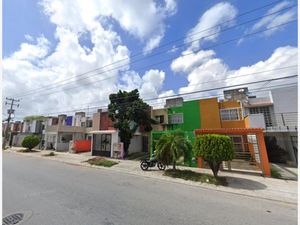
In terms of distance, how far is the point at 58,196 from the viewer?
20.0 ft

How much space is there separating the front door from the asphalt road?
12.5m

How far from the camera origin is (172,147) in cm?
1031

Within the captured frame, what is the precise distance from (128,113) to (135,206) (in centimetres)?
1436

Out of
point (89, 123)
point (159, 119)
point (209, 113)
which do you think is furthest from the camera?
point (89, 123)

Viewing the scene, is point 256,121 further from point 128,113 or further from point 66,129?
point 66,129

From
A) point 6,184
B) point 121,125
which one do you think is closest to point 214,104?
point 121,125

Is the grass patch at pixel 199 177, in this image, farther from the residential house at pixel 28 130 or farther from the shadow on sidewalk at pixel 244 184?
the residential house at pixel 28 130

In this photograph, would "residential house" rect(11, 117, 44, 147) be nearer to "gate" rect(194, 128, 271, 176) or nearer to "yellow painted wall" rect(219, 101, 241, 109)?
"yellow painted wall" rect(219, 101, 241, 109)

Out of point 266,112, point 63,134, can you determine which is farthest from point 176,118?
point 63,134

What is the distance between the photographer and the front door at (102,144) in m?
20.1

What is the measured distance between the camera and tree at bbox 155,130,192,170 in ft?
33.7

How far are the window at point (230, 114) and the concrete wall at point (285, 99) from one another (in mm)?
3565

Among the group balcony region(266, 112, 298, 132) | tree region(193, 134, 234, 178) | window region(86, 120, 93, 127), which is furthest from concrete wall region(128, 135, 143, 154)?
balcony region(266, 112, 298, 132)

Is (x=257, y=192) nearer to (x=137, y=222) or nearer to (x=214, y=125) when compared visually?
(x=137, y=222)
